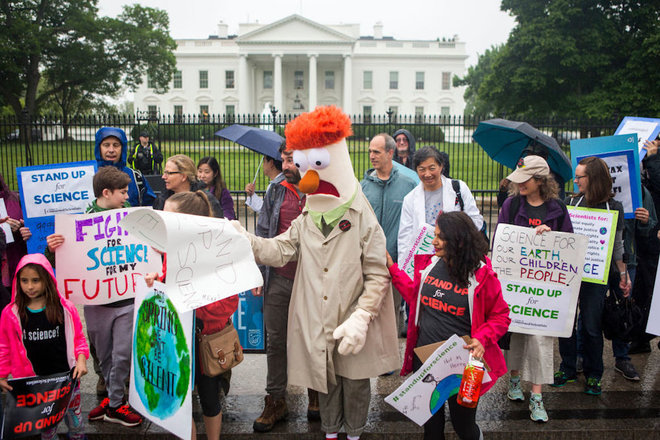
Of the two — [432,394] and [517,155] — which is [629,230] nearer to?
[517,155]

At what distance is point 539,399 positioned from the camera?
12.5 ft

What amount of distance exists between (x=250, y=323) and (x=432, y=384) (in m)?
1.67

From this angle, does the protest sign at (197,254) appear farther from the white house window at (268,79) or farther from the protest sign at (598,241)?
the white house window at (268,79)

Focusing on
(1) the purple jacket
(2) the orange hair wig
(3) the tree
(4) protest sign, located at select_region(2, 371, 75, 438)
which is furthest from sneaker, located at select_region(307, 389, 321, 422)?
(3) the tree

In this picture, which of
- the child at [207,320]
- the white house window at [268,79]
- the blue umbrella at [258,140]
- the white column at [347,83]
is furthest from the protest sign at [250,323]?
the white house window at [268,79]

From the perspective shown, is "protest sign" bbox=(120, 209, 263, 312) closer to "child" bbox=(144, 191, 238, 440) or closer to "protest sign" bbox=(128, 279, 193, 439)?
"protest sign" bbox=(128, 279, 193, 439)

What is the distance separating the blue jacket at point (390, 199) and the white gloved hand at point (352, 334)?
1.90 m

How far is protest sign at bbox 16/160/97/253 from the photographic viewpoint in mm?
4410

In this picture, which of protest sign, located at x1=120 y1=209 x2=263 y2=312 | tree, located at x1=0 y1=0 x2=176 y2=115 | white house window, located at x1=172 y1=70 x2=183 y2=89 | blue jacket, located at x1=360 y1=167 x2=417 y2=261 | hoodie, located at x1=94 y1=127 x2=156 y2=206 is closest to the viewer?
protest sign, located at x1=120 y1=209 x2=263 y2=312

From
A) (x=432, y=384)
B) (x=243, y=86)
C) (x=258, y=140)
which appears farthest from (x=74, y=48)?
(x=432, y=384)

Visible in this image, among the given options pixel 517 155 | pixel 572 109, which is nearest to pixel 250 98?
pixel 572 109

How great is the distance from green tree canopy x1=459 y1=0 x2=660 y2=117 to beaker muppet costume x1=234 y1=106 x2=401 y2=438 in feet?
94.8

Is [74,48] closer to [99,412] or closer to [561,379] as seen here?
[99,412]

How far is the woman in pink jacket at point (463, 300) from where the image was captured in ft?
9.93
